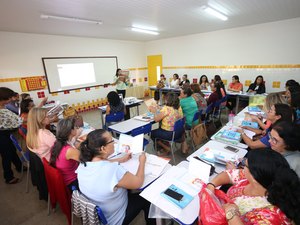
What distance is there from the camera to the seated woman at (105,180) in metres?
1.22

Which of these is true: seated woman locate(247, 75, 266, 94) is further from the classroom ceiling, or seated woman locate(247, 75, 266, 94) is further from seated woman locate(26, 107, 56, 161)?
seated woman locate(26, 107, 56, 161)

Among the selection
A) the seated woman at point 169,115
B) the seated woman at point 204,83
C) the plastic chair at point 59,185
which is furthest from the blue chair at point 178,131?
the seated woman at point 204,83

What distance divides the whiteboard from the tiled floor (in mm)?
4064

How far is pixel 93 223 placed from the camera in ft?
4.16

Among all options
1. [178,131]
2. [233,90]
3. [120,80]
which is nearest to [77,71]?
[120,80]

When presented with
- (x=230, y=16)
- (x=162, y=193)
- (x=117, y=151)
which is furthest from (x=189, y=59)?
(x=162, y=193)

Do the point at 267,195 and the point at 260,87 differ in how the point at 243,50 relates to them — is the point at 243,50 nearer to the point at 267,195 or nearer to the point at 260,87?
the point at 260,87

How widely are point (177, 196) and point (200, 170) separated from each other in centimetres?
34

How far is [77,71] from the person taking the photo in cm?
650

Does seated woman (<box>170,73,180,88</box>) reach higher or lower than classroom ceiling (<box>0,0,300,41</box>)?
lower

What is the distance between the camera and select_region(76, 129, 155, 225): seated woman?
122 centimetres

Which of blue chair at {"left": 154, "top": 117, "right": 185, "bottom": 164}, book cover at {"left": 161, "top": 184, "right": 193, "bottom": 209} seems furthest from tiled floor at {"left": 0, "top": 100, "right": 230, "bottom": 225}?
blue chair at {"left": 154, "top": 117, "right": 185, "bottom": 164}

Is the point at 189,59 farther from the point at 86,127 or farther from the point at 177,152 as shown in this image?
the point at 86,127

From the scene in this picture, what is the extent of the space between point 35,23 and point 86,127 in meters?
3.30
